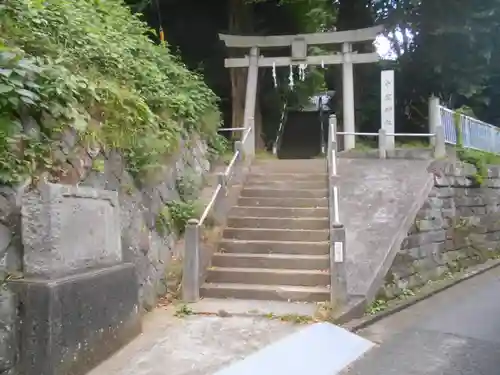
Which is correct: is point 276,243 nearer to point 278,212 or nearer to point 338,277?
point 278,212

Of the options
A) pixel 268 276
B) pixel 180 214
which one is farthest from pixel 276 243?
pixel 180 214

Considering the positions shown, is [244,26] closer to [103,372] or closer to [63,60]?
[63,60]

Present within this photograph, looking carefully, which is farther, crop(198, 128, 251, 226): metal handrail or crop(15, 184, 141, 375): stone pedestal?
crop(198, 128, 251, 226): metal handrail

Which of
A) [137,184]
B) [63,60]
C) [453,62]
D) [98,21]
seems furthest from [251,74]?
[63,60]

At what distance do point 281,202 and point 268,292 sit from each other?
2675 millimetres

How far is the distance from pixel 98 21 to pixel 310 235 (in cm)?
468

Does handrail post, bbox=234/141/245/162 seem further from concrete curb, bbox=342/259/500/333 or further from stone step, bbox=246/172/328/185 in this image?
concrete curb, bbox=342/259/500/333

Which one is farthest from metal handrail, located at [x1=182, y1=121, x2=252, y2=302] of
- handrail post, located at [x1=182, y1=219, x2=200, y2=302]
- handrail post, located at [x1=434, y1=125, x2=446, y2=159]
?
handrail post, located at [x1=434, y1=125, x2=446, y2=159]

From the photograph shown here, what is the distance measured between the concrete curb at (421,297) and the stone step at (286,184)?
2.73 metres

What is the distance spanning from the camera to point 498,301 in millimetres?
8680

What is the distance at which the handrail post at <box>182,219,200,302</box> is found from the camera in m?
7.25

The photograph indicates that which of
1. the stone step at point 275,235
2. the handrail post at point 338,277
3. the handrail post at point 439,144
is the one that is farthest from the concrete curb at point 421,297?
the handrail post at point 439,144

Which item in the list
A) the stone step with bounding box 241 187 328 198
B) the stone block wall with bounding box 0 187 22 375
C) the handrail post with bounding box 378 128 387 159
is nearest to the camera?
the stone block wall with bounding box 0 187 22 375

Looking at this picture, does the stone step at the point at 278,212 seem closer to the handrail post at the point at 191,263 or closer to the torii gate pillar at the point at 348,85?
the handrail post at the point at 191,263
